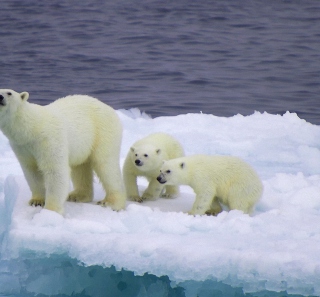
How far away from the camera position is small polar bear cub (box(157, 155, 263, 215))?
6820 mm

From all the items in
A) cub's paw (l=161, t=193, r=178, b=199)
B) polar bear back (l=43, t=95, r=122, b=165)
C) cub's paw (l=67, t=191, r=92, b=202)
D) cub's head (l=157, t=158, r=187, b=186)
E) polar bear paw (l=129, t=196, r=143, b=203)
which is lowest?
cub's paw (l=161, t=193, r=178, b=199)

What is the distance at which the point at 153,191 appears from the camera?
749 centimetres

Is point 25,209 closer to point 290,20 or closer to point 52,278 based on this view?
point 52,278

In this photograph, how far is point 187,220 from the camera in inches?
250

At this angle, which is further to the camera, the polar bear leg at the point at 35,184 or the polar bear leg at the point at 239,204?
the polar bear leg at the point at 239,204

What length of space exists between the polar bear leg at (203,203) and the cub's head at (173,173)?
25 cm

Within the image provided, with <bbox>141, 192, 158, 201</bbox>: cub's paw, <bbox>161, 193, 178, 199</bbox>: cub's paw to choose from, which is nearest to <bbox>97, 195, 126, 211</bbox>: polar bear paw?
<bbox>141, 192, 158, 201</bbox>: cub's paw

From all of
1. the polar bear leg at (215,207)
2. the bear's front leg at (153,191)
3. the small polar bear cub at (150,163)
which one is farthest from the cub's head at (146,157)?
the polar bear leg at (215,207)

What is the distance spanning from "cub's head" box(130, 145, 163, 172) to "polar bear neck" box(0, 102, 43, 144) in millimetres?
1332

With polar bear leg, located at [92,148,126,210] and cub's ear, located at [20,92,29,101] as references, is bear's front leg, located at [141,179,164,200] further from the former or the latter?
cub's ear, located at [20,92,29,101]

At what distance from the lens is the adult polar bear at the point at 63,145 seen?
6195 mm

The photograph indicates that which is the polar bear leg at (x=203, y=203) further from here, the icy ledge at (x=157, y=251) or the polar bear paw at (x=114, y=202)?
the polar bear paw at (x=114, y=202)

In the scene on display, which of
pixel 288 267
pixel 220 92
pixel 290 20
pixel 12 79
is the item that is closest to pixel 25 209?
pixel 288 267

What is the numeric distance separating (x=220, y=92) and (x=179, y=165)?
11171 mm
